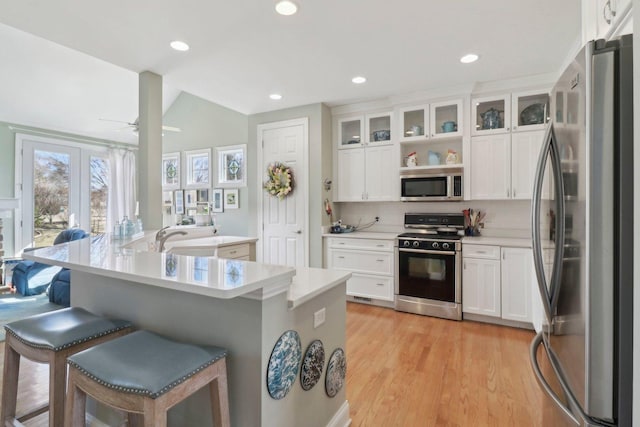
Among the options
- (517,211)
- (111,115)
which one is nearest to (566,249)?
(517,211)

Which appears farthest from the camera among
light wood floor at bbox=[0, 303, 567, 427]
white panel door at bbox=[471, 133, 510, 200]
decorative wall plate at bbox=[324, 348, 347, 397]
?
white panel door at bbox=[471, 133, 510, 200]

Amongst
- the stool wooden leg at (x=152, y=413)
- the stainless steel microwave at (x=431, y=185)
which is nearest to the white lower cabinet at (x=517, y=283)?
the stainless steel microwave at (x=431, y=185)

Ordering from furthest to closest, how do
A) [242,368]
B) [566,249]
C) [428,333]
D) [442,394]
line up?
1. [428,333]
2. [442,394]
3. [242,368]
4. [566,249]

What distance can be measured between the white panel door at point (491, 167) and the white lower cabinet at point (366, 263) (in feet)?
4.00

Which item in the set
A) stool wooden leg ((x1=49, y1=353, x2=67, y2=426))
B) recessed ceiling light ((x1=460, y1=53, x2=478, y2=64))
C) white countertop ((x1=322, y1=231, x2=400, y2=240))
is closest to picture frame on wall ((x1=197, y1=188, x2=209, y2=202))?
white countertop ((x1=322, y1=231, x2=400, y2=240))

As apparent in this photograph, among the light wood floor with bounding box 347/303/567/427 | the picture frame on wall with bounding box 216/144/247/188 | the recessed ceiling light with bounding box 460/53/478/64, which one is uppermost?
the recessed ceiling light with bounding box 460/53/478/64

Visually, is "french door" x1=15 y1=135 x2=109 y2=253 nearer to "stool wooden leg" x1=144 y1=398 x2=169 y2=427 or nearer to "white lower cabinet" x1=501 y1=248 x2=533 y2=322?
"stool wooden leg" x1=144 y1=398 x2=169 y2=427

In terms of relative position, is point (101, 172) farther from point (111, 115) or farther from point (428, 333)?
point (428, 333)

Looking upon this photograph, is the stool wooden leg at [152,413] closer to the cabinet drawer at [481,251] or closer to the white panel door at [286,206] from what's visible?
the cabinet drawer at [481,251]

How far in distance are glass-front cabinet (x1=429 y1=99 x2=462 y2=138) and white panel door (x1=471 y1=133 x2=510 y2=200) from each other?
25 cm

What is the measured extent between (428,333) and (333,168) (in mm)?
2486

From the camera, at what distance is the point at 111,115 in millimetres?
5766

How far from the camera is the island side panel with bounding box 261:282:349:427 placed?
1.25 metres

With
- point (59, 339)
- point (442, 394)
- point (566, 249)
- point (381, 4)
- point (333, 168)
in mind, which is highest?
point (381, 4)
